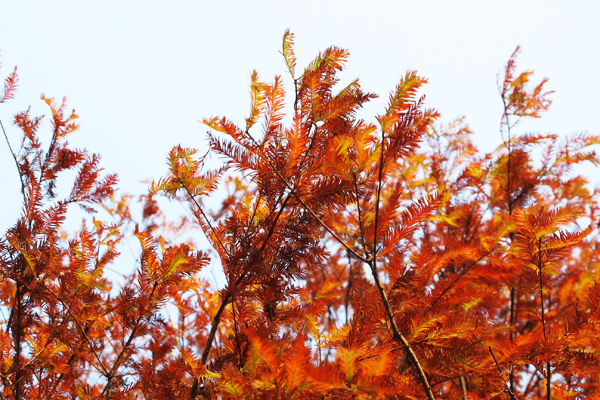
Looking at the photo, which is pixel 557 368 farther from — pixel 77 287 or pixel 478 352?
pixel 77 287

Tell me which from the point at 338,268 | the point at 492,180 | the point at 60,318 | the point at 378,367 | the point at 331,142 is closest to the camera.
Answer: the point at 378,367

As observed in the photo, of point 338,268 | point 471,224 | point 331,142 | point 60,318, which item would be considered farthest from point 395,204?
point 338,268

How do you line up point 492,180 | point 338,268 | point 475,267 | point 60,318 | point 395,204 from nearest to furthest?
point 395,204
point 475,267
point 60,318
point 492,180
point 338,268

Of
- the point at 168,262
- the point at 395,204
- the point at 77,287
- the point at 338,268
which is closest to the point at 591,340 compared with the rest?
the point at 395,204

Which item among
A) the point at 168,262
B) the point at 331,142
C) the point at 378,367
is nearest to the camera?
the point at 378,367

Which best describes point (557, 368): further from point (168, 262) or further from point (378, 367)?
point (168, 262)

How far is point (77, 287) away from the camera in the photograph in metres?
1.49

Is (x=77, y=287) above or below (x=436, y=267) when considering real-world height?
above

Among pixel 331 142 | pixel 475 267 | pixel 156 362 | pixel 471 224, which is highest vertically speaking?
pixel 471 224

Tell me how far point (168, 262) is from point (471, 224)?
2.47 m

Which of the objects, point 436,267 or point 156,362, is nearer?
point 436,267

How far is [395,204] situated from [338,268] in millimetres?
3355

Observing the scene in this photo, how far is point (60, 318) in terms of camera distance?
5.21ft

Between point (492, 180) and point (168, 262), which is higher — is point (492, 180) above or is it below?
above
